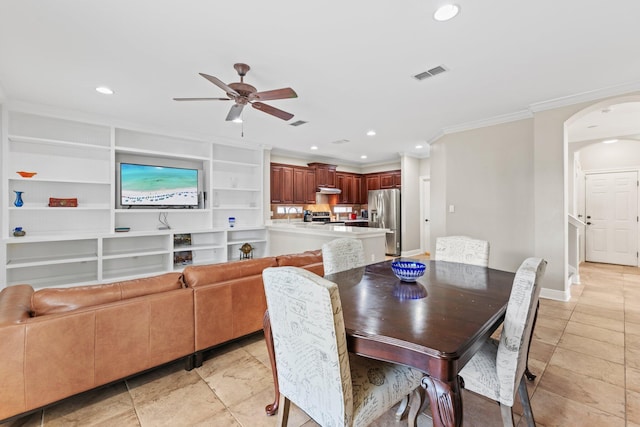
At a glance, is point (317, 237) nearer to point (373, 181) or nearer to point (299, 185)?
point (299, 185)

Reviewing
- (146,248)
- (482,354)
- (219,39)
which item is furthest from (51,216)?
(482,354)

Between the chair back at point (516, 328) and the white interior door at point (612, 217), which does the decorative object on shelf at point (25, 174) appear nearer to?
the chair back at point (516, 328)

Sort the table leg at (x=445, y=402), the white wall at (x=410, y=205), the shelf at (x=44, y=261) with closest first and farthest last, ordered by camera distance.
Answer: the table leg at (x=445, y=402), the shelf at (x=44, y=261), the white wall at (x=410, y=205)

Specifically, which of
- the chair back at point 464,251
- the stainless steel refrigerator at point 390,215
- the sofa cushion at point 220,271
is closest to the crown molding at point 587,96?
the chair back at point 464,251

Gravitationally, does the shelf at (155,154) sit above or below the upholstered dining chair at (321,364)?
above

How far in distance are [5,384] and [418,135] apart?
558 cm

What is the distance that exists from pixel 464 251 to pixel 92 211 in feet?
17.4

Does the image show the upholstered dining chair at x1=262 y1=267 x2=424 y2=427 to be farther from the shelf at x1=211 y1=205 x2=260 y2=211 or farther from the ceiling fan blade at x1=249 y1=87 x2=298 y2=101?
the shelf at x1=211 y1=205 x2=260 y2=211

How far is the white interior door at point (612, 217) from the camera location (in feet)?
18.6

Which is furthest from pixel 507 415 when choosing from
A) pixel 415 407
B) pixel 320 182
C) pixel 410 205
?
pixel 320 182

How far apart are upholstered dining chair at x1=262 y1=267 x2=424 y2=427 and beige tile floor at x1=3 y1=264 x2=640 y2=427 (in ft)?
1.80

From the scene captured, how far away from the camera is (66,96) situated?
3.52 metres

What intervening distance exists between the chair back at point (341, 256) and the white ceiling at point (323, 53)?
5.44 ft

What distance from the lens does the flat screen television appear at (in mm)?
4695
